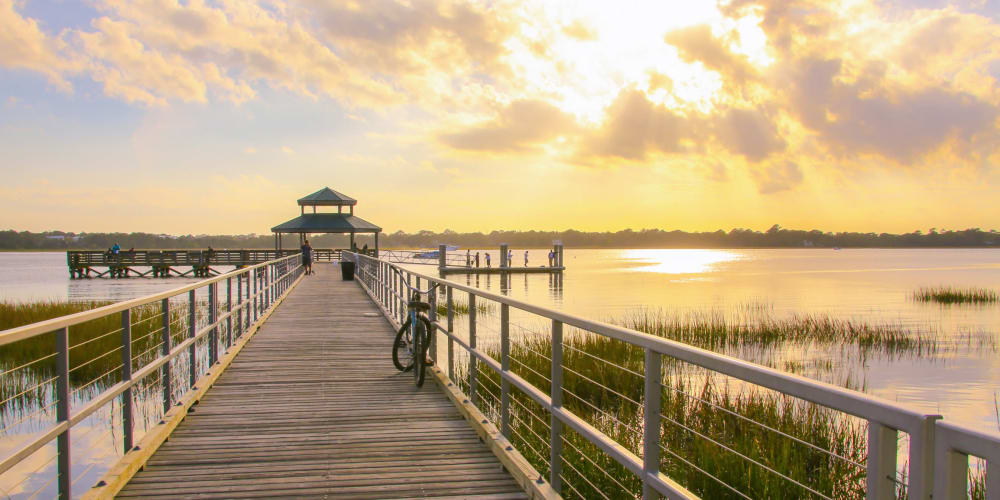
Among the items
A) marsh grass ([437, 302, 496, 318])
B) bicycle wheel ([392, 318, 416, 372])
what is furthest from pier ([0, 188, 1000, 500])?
marsh grass ([437, 302, 496, 318])

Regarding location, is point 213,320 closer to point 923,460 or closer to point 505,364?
point 505,364

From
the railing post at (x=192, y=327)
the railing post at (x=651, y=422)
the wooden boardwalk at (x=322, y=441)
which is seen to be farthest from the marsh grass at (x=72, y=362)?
the railing post at (x=651, y=422)

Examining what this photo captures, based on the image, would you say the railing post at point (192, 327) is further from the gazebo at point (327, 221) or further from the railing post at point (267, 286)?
the gazebo at point (327, 221)

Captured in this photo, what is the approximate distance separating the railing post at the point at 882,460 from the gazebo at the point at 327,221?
42145 mm

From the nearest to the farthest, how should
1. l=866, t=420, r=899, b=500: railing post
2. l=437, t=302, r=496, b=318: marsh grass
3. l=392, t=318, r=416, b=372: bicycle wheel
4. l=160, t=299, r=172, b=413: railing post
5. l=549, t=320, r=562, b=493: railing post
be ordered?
l=866, t=420, r=899, b=500: railing post < l=549, t=320, r=562, b=493: railing post < l=160, t=299, r=172, b=413: railing post < l=392, t=318, r=416, b=372: bicycle wheel < l=437, t=302, r=496, b=318: marsh grass

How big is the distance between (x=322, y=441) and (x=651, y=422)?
3.35 meters

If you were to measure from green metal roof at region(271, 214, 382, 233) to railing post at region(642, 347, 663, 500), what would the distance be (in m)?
41.6

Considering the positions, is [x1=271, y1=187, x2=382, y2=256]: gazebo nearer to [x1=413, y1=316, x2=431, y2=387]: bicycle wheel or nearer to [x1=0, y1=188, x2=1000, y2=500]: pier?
[x1=0, y1=188, x2=1000, y2=500]: pier

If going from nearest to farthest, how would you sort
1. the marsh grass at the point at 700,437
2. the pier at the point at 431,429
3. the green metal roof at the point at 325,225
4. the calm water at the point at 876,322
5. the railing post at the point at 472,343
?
1. the pier at the point at 431,429
2. the marsh grass at the point at 700,437
3. the railing post at the point at 472,343
4. the calm water at the point at 876,322
5. the green metal roof at the point at 325,225

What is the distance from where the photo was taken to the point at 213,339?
8281 mm

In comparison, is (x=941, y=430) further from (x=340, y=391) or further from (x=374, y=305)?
(x=374, y=305)

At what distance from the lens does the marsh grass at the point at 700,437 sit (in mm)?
5246

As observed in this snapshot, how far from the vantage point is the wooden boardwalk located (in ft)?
14.3

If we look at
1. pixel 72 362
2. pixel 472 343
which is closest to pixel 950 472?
pixel 472 343
